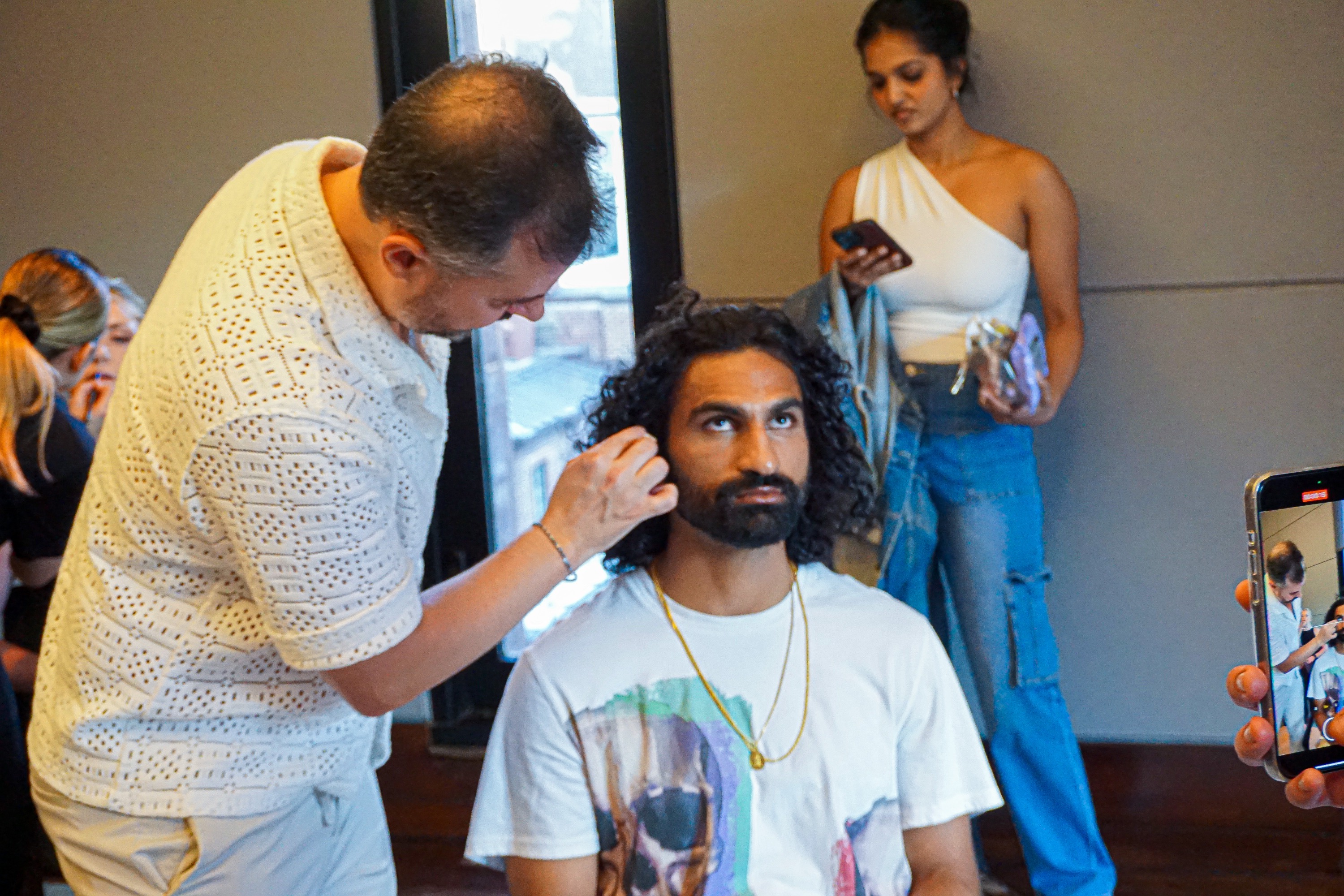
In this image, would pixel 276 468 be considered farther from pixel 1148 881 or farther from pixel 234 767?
pixel 1148 881

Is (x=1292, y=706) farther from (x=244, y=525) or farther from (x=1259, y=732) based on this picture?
(x=244, y=525)

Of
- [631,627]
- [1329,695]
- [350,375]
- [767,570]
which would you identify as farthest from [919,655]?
[350,375]

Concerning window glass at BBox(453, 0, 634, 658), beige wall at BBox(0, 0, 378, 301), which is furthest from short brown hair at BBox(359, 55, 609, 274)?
beige wall at BBox(0, 0, 378, 301)

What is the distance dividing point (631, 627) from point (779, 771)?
31 centimetres

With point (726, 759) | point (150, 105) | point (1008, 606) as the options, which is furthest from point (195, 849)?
point (150, 105)

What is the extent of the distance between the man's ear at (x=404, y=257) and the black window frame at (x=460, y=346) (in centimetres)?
168

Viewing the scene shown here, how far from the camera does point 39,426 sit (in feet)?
7.14

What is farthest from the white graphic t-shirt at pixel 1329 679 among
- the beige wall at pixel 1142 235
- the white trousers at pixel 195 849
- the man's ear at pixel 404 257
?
the beige wall at pixel 1142 235

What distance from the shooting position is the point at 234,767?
1.38 m

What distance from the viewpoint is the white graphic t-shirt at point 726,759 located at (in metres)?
1.62

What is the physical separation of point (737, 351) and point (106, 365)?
56.0 inches

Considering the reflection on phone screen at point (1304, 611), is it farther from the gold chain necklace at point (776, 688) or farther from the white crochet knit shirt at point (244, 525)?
the white crochet knit shirt at point (244, 525)

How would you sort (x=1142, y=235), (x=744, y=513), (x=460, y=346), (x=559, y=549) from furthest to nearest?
(x=460, y=346), (x=1142, y=235), (x=744, y=513), (x=559, y=549)

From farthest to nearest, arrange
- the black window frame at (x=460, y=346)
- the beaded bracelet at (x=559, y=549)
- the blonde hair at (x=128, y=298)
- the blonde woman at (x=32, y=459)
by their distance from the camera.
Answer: the black window frame at (x=460, y=346) → the blonde hair at (x=128, y=298) → the blonde woman at (x=32, y=459) → the beaded bracelet at (x=559, y=549)
